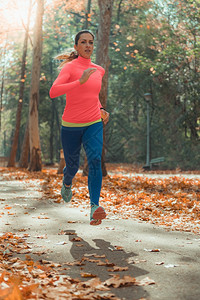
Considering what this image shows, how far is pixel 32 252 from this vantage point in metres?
4.18

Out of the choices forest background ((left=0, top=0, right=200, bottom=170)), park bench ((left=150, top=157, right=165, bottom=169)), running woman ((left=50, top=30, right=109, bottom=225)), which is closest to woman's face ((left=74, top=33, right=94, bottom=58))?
running woman ((left=50, top=30, right=109, bottom=225))

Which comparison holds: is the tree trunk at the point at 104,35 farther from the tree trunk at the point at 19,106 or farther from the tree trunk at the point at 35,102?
the tree trunk at the point at 19,106

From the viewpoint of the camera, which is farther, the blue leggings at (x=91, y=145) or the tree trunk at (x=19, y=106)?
the tree trunk at (x=19, y=106)

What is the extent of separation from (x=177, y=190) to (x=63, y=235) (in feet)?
19.9

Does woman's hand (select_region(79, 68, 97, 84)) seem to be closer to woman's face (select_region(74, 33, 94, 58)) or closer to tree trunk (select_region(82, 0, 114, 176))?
woman's face (select_region(74, 33, 94, 58))

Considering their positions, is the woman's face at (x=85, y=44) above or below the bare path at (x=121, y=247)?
above

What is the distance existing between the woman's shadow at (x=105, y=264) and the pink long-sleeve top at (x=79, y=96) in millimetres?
1483

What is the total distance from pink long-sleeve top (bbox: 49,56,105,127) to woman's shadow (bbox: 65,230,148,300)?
1.48 metres

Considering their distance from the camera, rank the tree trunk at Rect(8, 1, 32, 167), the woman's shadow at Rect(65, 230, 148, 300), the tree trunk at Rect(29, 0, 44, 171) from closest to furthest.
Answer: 1. the woman's shadow at Rect(65, 230, 148, 300)
2. the tree trunk at Rect(29, 0, 44, 171)
3. the tree trunk at Rect(8, 1, 32, 167)

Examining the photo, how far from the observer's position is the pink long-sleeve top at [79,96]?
4.94 m

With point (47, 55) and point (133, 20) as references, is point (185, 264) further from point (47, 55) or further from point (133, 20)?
point (47, 55)

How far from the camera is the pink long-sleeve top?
4.94 meters

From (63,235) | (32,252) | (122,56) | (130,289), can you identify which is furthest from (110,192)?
(122,56)

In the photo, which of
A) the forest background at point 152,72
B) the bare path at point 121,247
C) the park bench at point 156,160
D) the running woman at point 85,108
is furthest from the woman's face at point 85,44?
the park bench at point 156,160
